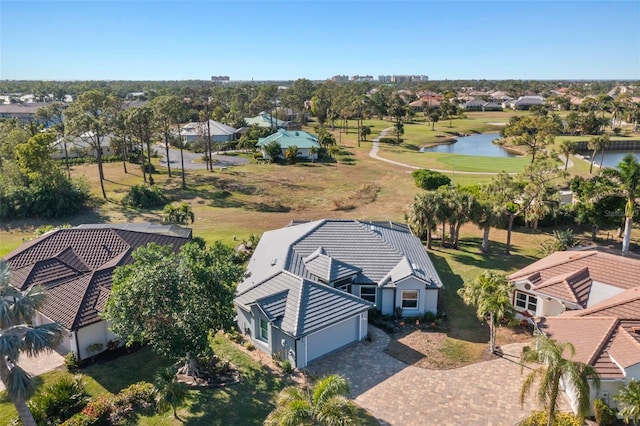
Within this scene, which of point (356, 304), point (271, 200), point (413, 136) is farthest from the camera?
point (413, 136)

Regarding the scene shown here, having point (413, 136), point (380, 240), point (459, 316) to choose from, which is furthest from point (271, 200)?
point (413, 136)

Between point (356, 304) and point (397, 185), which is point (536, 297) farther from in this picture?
point (397, 185)

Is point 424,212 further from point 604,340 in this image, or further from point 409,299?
point 604,340

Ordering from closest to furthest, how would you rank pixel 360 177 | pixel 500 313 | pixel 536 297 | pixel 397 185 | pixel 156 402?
pixel 156 402
pixel 500 313
pixel 536 297
pixel 397 185
pixel 360 177

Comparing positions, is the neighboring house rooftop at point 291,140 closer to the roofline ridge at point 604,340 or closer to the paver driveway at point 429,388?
the paver driveway at point 429,388

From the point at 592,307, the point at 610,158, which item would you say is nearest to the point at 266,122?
the point at 610,158

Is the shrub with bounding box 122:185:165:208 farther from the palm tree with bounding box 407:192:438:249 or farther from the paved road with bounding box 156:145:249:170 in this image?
the palm tree with bounding box 407:192:438:249
